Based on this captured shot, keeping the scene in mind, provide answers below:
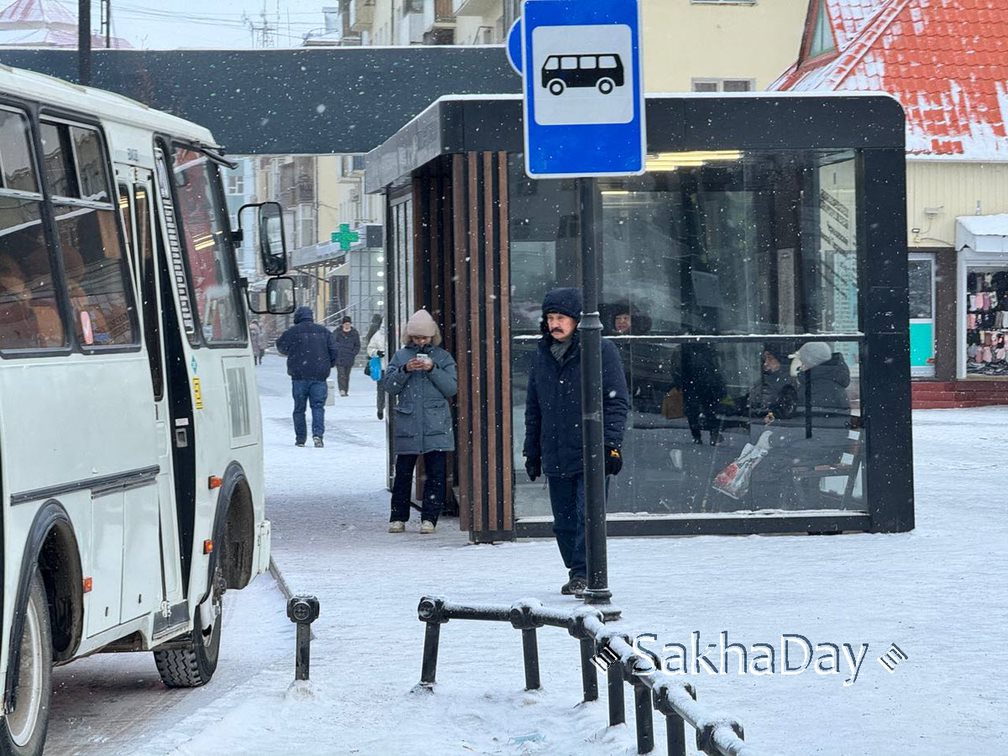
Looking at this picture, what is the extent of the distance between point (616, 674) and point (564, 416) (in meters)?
Answer: 4.07

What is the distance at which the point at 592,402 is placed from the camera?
26.3ft

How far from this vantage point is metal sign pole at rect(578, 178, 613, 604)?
7.93 meters

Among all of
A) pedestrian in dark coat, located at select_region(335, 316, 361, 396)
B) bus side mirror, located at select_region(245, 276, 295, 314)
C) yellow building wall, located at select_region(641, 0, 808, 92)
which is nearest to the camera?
bus side mirror, located at select_region(245, 276, 295, 314)

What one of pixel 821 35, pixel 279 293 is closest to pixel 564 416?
pixel 279 293

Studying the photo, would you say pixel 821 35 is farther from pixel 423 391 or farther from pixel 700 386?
pixel 700 386

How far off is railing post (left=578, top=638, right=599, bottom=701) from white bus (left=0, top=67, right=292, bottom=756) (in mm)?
1750

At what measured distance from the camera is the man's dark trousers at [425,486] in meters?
14.1

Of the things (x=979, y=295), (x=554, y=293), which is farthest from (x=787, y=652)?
(x=979, y=295)

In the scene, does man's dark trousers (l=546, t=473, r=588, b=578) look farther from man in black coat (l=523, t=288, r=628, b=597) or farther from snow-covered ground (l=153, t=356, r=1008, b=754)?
snow-covered ground (l=153, t=356, r=1008, b=754)

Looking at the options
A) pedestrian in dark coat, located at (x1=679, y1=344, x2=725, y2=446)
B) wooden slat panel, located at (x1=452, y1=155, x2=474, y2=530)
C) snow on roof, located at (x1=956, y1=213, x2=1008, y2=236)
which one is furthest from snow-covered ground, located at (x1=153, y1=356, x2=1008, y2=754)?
snow on roof, located at (x1=956, y1=213, x2=1008, y2=236)

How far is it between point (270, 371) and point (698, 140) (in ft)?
147

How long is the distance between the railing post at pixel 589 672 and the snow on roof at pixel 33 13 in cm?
7946

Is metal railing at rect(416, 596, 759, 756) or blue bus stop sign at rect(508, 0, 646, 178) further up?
blue bus stop sign at rect(508, 0, 646, 178)

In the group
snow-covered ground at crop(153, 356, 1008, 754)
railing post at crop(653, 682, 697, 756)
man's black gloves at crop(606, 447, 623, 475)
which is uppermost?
man's black gloves at crop(606, 447, 623, 475)
